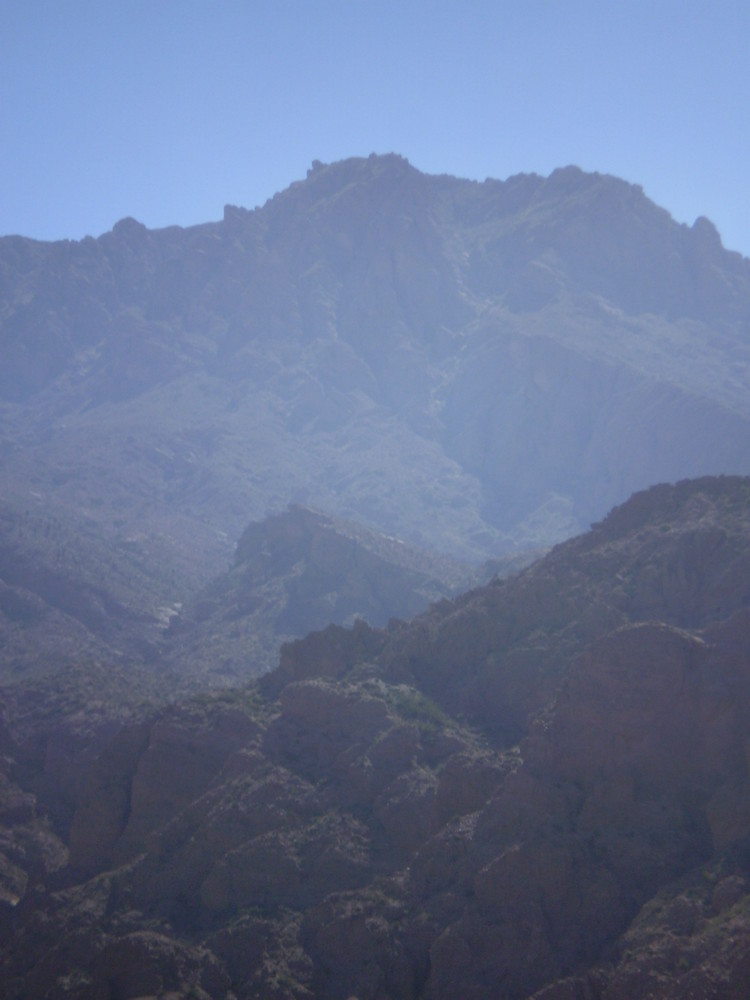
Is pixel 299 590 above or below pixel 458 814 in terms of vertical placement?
below

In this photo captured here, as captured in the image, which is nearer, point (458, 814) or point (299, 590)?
point (458, 814)

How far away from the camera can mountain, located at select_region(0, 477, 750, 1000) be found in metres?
27.5

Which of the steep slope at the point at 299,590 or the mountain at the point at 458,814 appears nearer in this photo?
the mountain at the point at 458,814

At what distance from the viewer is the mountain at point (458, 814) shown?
27.5 metres

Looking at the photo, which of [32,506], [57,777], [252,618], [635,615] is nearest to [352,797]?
[635,615]

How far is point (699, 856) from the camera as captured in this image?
28250 millimetres

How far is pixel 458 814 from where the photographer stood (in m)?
32.8

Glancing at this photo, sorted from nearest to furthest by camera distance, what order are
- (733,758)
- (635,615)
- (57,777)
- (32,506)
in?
(733,758) → (635,615) → (57,777) → (32,506)

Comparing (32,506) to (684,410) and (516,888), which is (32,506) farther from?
(516,888)

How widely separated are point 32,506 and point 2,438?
6096 centimetres

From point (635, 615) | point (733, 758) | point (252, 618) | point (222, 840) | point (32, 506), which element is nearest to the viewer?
point (733, 758)

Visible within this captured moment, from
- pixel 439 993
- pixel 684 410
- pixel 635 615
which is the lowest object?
pixel 439 993

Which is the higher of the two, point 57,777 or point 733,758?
point 733,758

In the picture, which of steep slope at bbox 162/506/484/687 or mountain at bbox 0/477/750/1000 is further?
steep slope at bbox 162/506/484/687
